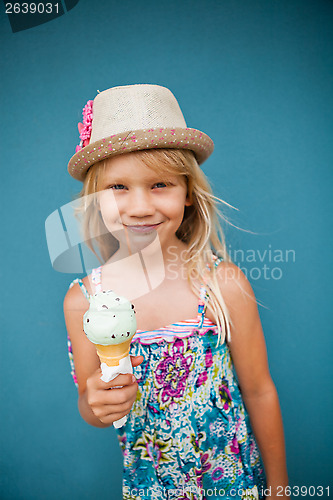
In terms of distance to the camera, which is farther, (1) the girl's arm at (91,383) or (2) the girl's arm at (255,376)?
(2) the girl's arm at (255,376)

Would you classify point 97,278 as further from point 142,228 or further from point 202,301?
point 202,301

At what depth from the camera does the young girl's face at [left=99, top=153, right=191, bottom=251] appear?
40.8 inches

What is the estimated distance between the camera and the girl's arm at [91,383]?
34.9 inches

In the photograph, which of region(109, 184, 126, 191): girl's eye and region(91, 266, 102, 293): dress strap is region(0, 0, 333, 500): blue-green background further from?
region(109, 184, 126, 191): girl's eye

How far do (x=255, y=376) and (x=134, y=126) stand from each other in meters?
0.86

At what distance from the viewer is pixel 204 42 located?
1.52 meters

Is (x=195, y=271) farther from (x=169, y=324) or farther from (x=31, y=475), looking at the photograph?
(x=31, y=475)

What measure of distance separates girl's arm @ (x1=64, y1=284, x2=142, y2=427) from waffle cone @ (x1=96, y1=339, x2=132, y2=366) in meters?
0.06

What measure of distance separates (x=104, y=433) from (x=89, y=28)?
1817 millimetres

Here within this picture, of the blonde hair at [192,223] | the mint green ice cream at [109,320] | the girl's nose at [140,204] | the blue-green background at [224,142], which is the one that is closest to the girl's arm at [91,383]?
the mint green ice cream at [109,320]

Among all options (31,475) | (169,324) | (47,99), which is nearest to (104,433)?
(31,475)

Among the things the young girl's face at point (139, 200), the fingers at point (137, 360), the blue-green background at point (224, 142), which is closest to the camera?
the fingers at point (137, 360)

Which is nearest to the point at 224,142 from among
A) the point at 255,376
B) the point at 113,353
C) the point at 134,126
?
the point at 134,126

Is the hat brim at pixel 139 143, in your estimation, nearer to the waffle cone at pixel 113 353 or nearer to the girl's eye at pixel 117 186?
the girl's eye at pixel 117 186
